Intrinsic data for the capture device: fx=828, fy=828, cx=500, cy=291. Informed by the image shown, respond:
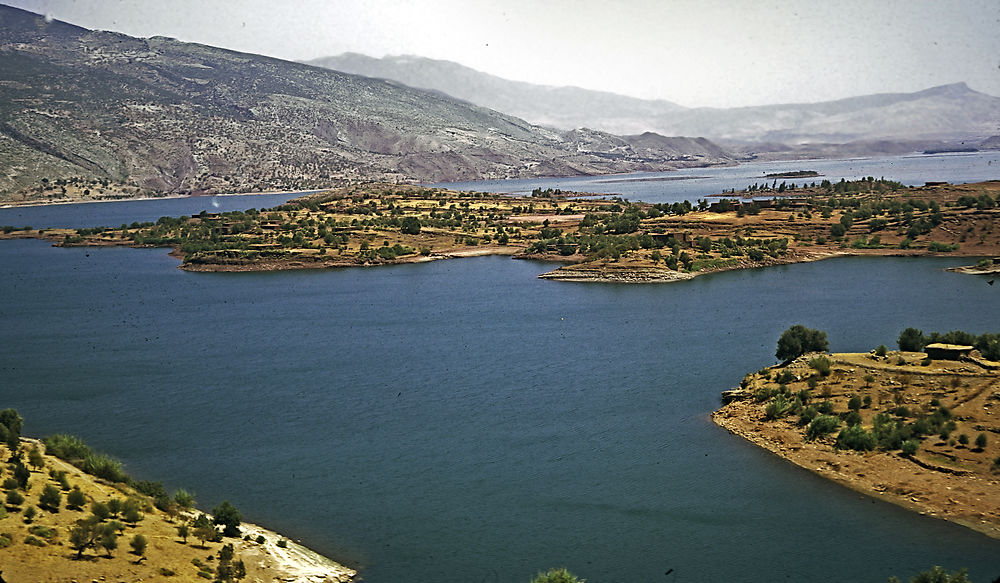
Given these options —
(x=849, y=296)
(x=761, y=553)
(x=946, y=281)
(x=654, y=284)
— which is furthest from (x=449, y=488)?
(x=946, y=281)

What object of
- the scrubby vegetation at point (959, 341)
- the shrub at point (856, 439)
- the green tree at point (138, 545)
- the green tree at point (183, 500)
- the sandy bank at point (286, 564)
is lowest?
the sandy bank at point (286, 564)

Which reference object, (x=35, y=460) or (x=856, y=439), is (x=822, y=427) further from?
(x=35, y=460)

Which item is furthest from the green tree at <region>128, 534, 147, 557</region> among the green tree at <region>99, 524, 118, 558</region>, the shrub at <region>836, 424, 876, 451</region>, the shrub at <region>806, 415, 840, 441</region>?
the shrub at <region>836, 424, 876, 451</region>

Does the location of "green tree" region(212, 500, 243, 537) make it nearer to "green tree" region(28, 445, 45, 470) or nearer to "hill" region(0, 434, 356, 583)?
"hill" region(0, 434, 356, 583)

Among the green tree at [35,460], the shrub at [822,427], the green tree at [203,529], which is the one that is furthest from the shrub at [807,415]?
the green tree at [35,460]

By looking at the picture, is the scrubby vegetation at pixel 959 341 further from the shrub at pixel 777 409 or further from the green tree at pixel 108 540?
the green tree at pixel 108 540
